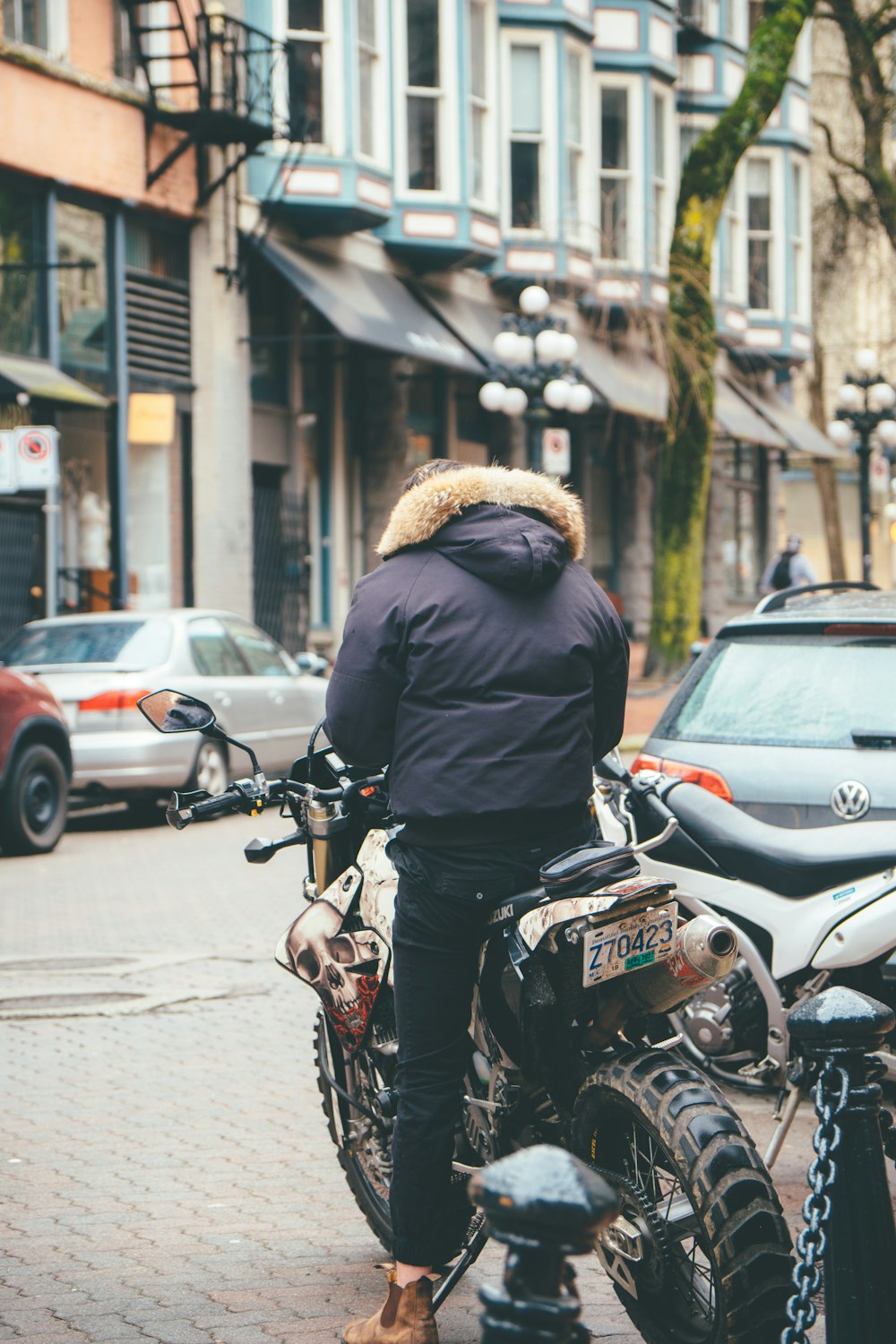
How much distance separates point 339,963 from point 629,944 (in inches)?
32.5

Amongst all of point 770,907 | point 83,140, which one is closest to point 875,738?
point 770,907

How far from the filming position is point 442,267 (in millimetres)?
26906

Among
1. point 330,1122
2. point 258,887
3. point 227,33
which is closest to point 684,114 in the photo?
point 227,33

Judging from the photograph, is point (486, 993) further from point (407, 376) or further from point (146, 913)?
point (407, 376)

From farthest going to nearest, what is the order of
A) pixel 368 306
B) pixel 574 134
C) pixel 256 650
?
pixel 574 134, pixel 368 306, pixel 256 650

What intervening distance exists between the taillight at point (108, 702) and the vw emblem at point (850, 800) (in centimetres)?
900

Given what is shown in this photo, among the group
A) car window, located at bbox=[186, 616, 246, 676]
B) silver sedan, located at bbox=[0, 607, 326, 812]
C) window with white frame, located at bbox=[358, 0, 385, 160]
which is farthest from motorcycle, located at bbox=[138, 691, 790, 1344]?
window with white frame, located at bbox=[358, 0, 385, 160]

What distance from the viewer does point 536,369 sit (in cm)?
2189

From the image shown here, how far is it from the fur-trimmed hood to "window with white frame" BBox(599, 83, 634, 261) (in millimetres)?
27597

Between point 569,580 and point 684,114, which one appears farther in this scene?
point 684,114

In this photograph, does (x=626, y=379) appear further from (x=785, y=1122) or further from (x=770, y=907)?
(x=785, y=1122)

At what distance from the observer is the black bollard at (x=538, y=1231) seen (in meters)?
2.22

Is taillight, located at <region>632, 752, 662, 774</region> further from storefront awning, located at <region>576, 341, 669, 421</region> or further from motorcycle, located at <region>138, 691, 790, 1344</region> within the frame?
storefront awning, located at <region>576, 341, 669, 421</region>

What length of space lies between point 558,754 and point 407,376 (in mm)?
23233
